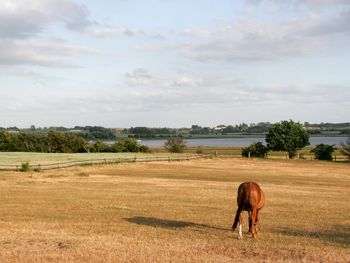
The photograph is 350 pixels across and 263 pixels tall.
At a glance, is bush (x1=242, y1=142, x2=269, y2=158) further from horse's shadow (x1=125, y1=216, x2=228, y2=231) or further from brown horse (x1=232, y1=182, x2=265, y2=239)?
brown horse (x1=232, y1=182, x2=265, y2=239)

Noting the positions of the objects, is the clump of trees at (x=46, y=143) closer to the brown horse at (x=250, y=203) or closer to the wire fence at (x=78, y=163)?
the wire fence at (x=78, y=163)

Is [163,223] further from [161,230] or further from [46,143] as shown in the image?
[46,143]

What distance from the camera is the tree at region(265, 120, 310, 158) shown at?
120 meters

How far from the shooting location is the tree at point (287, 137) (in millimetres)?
120469

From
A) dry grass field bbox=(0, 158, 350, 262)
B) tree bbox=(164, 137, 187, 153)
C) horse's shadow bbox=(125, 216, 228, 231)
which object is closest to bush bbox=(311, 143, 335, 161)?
tree bbox=(164, 137, 187, 153)

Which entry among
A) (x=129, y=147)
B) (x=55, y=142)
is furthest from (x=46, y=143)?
(x=129, y=147)

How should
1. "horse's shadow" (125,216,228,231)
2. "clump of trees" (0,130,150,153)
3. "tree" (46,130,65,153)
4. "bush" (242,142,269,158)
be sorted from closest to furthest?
"horse's shadow" (125,216,228,231) → "bush" (242,142,269,158) → "clump of trees" (0,130,150,153) → "tree" (46,130,65,153)

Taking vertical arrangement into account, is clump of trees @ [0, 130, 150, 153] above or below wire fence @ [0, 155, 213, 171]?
above

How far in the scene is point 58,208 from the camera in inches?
934

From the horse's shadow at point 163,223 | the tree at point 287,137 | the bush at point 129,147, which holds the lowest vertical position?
the horse's shadow at point 163,223

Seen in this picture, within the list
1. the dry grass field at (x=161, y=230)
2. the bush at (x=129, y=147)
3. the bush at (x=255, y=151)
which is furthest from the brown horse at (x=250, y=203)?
the bush at (x=129, y=147)

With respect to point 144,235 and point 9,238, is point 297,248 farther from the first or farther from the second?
point 9,238

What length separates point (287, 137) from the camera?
120375 mm

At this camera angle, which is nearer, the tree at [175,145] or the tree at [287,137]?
the tree at [287,137]
